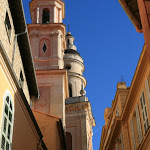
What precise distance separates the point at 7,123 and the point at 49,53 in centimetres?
2179

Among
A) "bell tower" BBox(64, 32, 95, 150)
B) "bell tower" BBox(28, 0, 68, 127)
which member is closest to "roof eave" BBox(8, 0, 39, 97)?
"bell tower" BBox(28, 0, 68, 127)

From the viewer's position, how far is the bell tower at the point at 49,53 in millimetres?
29625

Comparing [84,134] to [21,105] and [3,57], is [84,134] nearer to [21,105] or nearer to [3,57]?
[21,105]

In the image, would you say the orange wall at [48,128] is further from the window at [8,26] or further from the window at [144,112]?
the window at [8,26]

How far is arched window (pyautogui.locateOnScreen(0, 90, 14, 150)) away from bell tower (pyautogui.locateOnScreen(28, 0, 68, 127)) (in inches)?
640

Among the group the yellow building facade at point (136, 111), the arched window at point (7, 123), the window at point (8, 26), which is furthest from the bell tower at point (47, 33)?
the arched window at point (7, 123)

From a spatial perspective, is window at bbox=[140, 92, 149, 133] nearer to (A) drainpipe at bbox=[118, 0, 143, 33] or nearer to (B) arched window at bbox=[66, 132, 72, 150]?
(A) drainpipe at bbox=[118, 0, 143, 33]

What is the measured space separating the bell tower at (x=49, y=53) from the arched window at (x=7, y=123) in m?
16.3

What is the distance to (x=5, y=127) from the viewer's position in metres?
11.4

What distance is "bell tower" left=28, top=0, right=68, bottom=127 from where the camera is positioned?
29.6 m

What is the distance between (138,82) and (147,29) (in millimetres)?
10590

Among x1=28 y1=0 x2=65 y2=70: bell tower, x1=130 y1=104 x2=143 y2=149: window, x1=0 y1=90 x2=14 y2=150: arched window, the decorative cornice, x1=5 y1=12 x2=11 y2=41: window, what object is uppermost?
x1=28 y1=0 x2=65 y2=70: bell tower

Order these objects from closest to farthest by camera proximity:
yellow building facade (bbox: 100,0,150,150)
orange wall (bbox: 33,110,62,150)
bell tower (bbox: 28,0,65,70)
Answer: yellow building facade (bbox: 100,0,150,150), orange wall (bbox: 33,110,62,150), bell tower (bbox: 28,0,65,70)

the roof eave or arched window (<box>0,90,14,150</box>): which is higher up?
the roof eave
